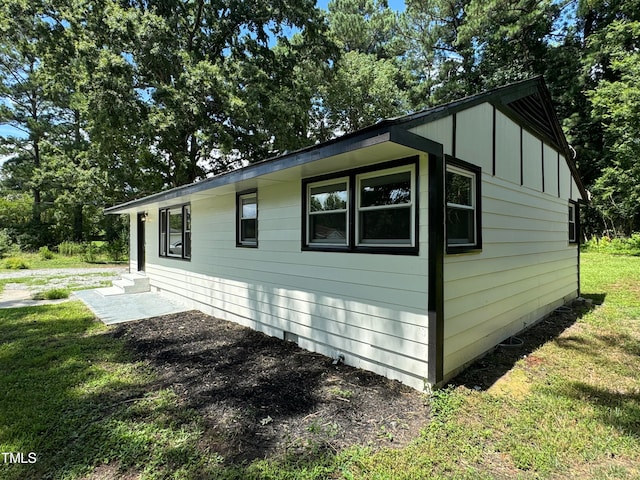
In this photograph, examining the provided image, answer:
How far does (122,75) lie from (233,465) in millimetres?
14813

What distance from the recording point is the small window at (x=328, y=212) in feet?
13.9

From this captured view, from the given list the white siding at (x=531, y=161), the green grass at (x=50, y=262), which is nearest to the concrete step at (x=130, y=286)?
the green grass at (x=50, y=262)

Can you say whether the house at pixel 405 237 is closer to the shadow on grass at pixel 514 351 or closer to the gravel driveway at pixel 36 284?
the shadow on grass at pixel 514 351

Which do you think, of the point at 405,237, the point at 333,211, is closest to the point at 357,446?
the point at 405,237

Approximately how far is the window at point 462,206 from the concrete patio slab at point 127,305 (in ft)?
19.8

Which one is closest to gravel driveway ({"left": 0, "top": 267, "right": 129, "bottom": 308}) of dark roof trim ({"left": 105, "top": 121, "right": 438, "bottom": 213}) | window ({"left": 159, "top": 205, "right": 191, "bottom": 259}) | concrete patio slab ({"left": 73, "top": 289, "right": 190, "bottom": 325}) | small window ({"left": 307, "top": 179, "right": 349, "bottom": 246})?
concrete patio slab ({"left": 73, "top": 289, "right": 190, "bottom": 325})

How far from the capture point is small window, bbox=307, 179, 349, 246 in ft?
13.9

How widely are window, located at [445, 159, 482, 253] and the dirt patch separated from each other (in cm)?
171

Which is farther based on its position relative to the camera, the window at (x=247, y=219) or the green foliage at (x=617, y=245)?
the green foliage at (x=617, y=245)

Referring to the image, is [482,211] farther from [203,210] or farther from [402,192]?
[203,210]

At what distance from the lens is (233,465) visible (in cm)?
234

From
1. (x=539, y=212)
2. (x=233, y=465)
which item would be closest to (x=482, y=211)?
(x=539, y=212)

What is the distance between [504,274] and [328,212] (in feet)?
8.65

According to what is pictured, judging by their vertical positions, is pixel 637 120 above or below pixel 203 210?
above
